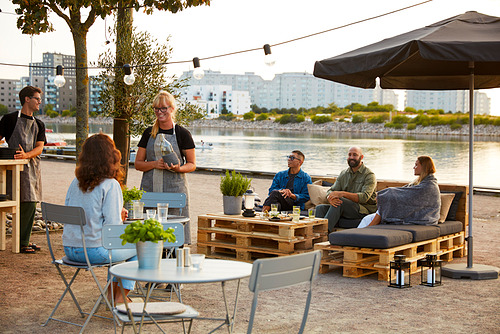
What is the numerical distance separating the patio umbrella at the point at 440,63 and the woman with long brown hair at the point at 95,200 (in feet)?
9.50

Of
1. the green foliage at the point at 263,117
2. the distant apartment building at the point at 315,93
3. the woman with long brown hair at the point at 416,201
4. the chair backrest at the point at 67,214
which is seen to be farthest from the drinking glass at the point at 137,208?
the distant apartment building at the point at 315,93

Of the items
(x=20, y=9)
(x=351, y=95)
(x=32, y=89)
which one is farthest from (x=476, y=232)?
(x=351, y=95)

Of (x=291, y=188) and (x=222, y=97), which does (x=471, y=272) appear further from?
(x=222, y=97)

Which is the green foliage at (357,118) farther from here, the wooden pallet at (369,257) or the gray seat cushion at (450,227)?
the wooden pallet at (369,257)

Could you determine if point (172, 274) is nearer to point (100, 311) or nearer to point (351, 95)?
point (100, 311)

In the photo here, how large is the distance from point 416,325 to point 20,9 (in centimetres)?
671

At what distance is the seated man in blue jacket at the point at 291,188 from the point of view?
8062mm

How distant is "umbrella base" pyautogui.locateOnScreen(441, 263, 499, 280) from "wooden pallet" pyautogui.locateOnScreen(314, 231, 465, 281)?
33 cm

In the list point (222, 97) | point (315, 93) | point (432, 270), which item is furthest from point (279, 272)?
point (222, 97)

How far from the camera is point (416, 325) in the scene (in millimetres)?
4676

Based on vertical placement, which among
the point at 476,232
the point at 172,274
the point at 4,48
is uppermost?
the point at 4,48

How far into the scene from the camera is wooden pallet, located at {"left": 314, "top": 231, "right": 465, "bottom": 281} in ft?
20.3

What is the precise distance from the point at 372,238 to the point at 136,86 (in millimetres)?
6684

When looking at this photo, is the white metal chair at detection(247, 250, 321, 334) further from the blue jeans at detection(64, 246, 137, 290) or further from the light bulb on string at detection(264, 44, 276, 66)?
the light bulb on string at detection(264, 44, 276, 66)
